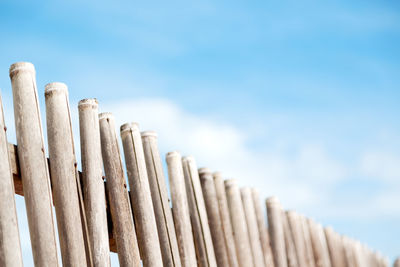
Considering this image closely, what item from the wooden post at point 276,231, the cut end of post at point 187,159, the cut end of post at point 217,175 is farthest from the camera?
the wooden post at point 276,231

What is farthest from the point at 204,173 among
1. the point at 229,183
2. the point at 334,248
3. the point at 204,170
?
the point at 334,248

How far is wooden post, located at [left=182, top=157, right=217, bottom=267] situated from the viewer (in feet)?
10.4

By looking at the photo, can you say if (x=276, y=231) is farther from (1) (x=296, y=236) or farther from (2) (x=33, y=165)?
(2) (x=33, y=165)

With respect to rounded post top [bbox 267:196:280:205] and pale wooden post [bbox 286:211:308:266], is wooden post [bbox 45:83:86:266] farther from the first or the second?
pale wooden post [bbox 286:211:308:266]

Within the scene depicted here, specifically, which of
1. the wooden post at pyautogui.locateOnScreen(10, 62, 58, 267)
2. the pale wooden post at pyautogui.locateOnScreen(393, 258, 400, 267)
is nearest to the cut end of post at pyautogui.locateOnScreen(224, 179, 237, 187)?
the wooden post at pyautogui.locateOnScreen(10, 62, 58, 267)

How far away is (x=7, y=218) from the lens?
200 centimetres

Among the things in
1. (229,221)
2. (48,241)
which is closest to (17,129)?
(48,241)

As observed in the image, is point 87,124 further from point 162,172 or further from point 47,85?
point 162,172

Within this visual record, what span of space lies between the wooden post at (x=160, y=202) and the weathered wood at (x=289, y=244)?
63.7 inches

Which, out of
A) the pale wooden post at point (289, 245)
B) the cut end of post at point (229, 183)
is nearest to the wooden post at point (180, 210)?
the cut end of post at point (229, 183)

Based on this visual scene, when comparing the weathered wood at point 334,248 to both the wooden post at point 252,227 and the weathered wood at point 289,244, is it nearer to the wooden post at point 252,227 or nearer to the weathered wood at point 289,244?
the weathered wood at point 289,244

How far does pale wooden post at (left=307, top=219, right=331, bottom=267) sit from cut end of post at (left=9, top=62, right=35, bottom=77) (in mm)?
3249

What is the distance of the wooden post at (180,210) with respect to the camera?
297cm

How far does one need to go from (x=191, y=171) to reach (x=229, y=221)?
1.38 ft
